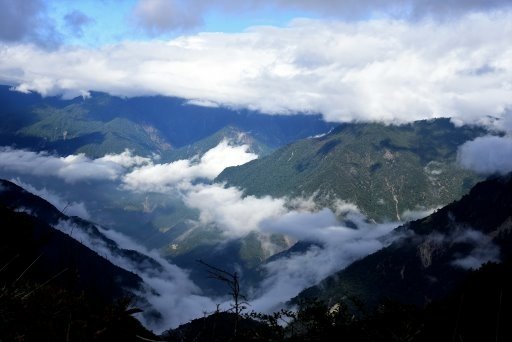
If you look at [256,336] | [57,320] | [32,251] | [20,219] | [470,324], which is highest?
[20,219]

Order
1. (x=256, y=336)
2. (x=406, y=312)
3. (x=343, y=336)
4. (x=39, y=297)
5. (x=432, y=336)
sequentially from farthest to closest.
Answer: (x=432, y=336) → (x=406, y=312) → (x=343, y=336) → (x=256, y=336) → (x=39, y=297)

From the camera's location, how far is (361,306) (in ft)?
55.4

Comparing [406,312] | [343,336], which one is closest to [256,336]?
[343,336]

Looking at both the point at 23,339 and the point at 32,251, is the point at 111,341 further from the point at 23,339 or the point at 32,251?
the point at 32,251

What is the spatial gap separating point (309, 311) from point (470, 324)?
8.70 metres

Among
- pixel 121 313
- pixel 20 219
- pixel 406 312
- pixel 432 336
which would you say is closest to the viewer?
pixel 121 313

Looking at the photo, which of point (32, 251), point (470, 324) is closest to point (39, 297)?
point (470, 324)

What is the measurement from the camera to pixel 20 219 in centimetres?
7131

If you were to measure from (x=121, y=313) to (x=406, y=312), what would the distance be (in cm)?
882

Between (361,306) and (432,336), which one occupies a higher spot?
(361,306)

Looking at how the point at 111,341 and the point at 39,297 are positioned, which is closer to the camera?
the point at 39,297

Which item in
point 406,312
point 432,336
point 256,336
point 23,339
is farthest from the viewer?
point 432,336

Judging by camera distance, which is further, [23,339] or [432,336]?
[432,336]

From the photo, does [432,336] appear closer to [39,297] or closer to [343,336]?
[343,336]
